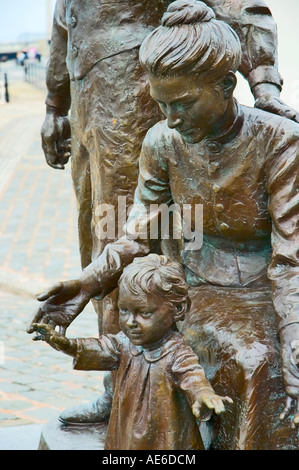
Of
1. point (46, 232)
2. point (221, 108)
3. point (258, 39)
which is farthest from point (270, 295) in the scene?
point (46, 232)

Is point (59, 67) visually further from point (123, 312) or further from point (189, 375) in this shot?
point (189, 375)

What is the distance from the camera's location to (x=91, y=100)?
14.5 feet

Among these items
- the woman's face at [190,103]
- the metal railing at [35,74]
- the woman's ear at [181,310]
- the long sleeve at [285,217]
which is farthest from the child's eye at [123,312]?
the metal railing at [35,74]

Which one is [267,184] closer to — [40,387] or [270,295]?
[270,295]

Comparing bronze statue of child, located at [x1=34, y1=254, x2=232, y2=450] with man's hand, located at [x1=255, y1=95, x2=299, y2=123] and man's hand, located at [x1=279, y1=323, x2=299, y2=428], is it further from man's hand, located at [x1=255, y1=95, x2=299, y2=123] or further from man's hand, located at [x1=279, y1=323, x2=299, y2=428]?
man's hand, located at [x1=255, y1=95, x2=299, y2=123]

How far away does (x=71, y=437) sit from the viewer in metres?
4.36

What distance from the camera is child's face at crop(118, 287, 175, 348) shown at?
11.2ft

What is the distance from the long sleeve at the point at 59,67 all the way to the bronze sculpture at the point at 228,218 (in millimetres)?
1014

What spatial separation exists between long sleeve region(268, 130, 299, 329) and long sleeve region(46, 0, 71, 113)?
146 centimetres

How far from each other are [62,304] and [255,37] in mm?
1275

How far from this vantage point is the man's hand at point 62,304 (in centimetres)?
374

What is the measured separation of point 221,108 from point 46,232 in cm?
782

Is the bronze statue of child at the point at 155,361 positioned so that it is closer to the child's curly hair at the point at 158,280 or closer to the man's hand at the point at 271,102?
the child's curly hair at the point at 158,280
